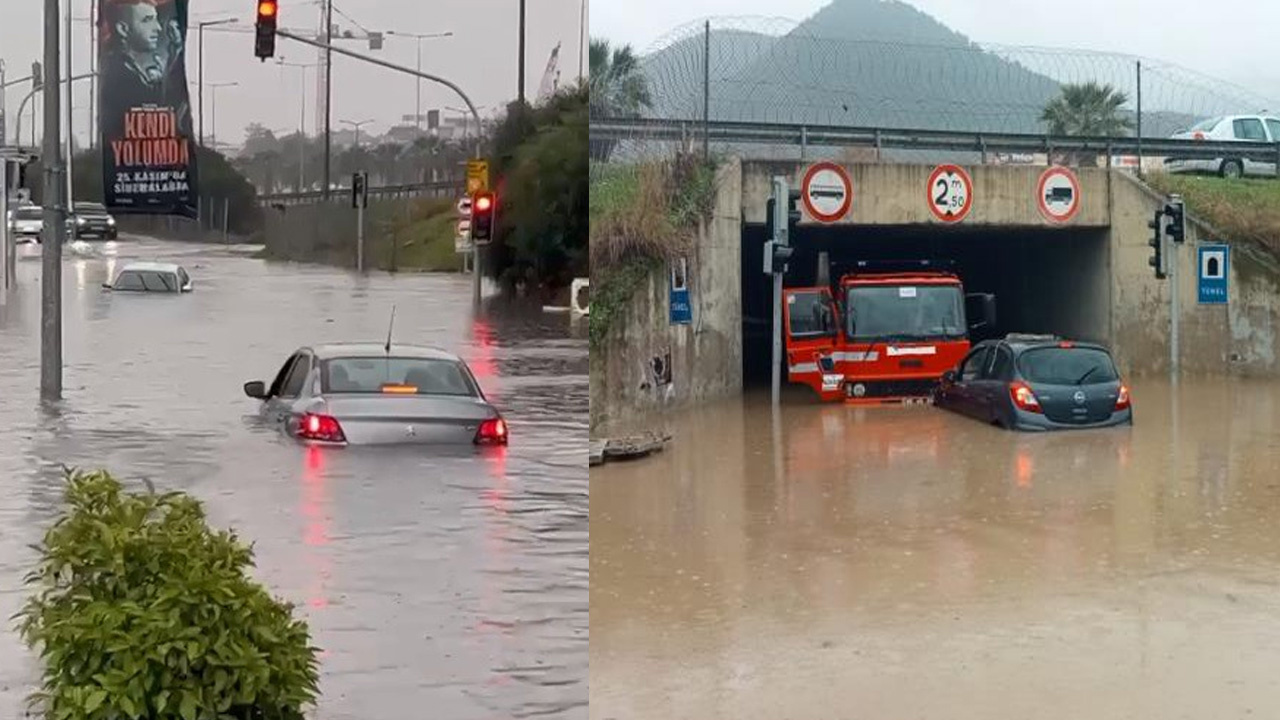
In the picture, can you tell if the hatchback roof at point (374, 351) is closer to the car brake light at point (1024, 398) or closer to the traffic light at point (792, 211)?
the traffic light at point (792, 211)

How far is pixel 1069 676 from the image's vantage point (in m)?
5.24

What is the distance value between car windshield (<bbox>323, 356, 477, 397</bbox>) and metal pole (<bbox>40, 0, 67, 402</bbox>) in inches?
27.1

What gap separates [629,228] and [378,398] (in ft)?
3.46

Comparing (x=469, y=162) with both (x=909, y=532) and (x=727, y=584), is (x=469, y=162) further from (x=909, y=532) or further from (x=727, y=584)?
(x=909, y=532)

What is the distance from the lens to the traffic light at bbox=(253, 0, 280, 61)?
4250mm

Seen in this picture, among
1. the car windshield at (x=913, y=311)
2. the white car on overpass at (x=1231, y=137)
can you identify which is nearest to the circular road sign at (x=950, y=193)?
the car windshield at (x=913, y=311)

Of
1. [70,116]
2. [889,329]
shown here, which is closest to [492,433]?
[70,116]

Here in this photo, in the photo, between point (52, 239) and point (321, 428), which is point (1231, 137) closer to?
point (321, 428)

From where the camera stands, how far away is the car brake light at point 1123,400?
26.4 feet

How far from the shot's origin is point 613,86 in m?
4.78

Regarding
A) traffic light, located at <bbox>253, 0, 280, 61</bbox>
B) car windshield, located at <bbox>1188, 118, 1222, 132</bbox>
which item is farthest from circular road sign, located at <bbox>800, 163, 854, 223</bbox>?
traffic light, located at <bbox>253, 0, 280, 61</bbox>

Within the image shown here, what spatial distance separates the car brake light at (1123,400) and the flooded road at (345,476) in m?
4.27

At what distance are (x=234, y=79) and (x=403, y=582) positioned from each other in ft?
4.42

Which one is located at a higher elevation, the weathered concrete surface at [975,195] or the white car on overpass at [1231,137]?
the white car on overpass at [1231,137]
